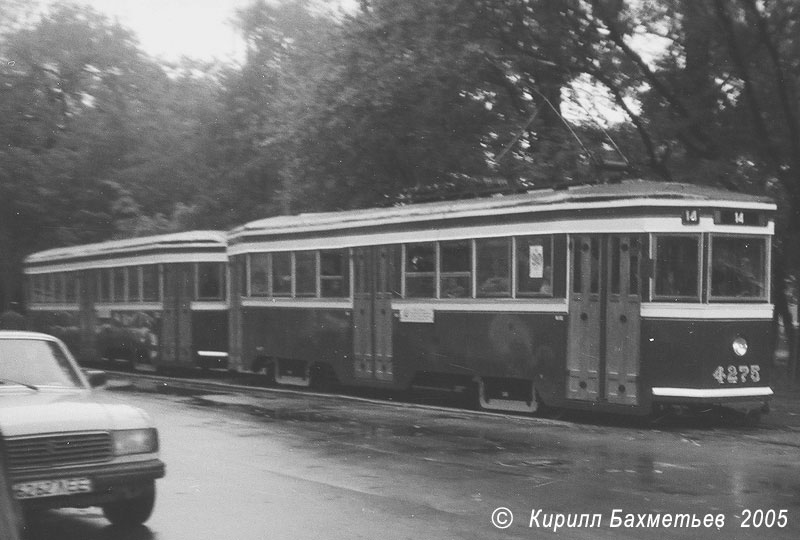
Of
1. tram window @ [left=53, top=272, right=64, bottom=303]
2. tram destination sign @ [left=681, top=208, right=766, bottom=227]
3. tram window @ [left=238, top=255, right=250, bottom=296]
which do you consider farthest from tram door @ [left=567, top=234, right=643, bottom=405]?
tram window @ [left=53, top=272, right=64, bottom=303]

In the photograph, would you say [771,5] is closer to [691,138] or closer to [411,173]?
[691,138]

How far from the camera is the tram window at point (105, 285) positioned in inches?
1120

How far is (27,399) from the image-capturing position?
327 inches

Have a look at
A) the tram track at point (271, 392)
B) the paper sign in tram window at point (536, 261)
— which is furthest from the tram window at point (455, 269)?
the tram track at point (271, 392)

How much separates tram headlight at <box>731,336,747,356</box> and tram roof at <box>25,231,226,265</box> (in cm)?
1359

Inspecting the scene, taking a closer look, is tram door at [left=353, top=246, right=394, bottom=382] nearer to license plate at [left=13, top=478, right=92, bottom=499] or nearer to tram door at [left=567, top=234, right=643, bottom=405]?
tram door at [left=567, top=234, right=643, bottom=405]

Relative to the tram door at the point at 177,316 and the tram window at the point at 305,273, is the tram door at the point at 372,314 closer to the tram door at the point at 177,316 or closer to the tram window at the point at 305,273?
the tram window at the point at 305,273

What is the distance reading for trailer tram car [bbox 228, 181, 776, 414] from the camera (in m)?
14.3

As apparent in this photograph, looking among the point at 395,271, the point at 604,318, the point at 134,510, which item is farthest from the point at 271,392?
the point at 134,510

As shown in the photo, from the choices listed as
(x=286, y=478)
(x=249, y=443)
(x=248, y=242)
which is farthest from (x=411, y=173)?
(x=286, y=478)

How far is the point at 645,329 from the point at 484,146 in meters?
12.0

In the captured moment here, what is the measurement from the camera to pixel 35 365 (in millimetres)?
9062

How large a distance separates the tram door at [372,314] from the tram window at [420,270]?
0.47 meters

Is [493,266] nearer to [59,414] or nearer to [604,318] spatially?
[604,318]
